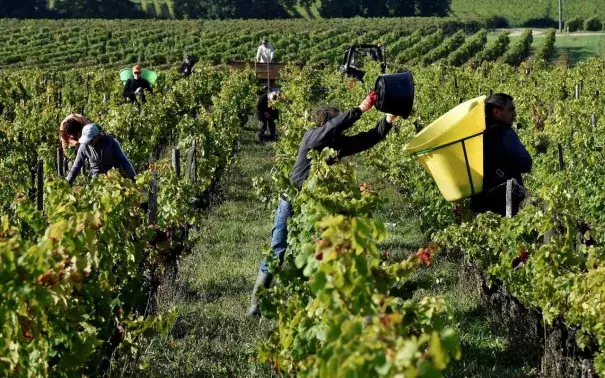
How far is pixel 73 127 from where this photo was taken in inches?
275

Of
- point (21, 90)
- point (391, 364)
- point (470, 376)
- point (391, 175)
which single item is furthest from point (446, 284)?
point (21, 90)

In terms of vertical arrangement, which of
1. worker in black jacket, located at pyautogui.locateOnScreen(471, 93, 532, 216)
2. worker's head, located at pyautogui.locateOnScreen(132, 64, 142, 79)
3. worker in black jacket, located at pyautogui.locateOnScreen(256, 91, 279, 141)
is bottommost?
worker in black jacket, located at pyautogui.locateOnScreen(256, 91, 279, 141)

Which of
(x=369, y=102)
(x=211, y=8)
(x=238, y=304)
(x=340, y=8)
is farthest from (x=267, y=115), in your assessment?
(x=340, y=8)

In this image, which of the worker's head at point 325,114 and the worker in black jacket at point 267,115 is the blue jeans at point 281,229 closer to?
the worker's head at point 325,114

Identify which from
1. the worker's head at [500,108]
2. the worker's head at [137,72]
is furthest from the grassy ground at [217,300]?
the worker's head at [137,72]

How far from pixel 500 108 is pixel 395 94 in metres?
0.73

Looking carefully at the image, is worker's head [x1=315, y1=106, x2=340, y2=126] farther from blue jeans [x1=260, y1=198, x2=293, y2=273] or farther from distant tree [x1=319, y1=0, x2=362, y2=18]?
distant tree [x1=319, y1=0, x2=362, y2=18]

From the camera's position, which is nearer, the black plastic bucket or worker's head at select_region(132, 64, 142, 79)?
the black plastic bucket

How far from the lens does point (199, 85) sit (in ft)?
65.5

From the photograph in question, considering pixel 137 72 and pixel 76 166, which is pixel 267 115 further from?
pixel 76 166

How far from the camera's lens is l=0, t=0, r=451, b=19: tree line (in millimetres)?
66125

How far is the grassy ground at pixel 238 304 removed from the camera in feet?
17.7

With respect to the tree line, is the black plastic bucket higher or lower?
higher

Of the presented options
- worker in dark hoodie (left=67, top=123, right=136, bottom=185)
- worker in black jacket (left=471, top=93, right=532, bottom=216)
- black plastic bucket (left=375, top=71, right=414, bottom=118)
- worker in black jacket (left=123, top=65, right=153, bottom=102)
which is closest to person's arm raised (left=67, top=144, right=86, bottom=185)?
worker in dark hoodie (left=67, top=123, right=136, bottom=185)
